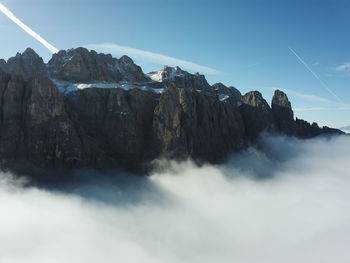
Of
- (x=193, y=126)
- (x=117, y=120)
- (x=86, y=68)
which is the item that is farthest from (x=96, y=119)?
(x=193, y=126)

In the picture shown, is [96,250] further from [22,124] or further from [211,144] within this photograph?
[211,144]

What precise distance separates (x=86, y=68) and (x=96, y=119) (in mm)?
38017

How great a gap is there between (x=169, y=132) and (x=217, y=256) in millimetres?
58040

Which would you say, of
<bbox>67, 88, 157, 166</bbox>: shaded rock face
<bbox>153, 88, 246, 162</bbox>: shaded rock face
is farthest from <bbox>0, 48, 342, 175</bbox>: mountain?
<bbox>67, 88, 157, 166</bbox>: shaded rock face

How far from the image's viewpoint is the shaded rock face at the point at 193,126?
14400 cm

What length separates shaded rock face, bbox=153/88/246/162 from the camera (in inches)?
5669

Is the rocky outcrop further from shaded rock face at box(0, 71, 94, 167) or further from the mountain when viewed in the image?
shaded rock face at box(0, 71, 94, 167)

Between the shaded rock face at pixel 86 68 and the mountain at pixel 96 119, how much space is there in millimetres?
510

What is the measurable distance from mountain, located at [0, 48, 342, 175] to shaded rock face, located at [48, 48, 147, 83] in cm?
51

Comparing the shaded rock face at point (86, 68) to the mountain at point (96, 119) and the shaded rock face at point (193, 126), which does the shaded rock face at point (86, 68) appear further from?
the shaded rock face at point (193, 126)

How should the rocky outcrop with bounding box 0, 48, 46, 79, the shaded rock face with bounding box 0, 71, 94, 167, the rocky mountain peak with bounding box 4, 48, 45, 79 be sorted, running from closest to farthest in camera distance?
the shaded rock face with bounding box 0, 71, 94, 167
the rocky outcrop with bounding box 0, 48, 46, 79
the rocky mountain peak with bounding box 4, 48, 45, 79

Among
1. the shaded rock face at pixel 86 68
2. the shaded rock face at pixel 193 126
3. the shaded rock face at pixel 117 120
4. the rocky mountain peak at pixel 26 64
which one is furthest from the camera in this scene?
the shaded rock face at pixel 86 68

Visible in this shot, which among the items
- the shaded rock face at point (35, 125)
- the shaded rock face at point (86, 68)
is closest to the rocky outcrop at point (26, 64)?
the shaded rock face at point (86, 68)

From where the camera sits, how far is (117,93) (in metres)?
147
